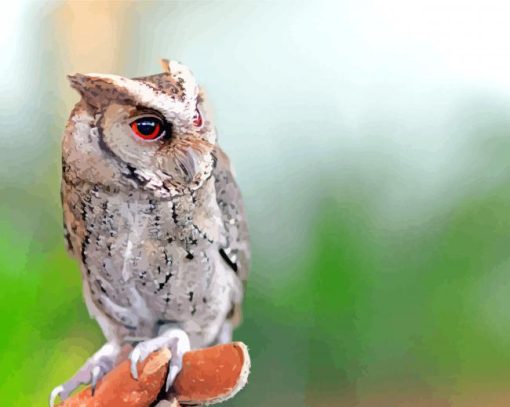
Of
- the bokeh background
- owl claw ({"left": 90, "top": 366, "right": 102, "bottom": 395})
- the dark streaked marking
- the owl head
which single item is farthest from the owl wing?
the bokeh background

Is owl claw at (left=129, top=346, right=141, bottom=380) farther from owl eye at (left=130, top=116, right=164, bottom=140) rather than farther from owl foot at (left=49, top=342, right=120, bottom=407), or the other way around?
owl eye at (left=130, top=116, right=164, bottom=140)

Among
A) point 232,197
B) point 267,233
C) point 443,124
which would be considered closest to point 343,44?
point 443,124

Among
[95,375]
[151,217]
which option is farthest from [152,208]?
[95,375]

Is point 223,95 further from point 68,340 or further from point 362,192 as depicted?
point 68,340

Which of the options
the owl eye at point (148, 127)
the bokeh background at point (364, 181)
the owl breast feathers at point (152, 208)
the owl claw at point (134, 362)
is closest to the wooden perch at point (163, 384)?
the owl claw at point (134, 362)

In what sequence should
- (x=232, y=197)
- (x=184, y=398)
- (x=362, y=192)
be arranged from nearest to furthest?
(x=184, y=398), (x=232, y=197), (x=362, y=192)

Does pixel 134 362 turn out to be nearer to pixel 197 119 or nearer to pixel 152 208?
pixel 152 208
